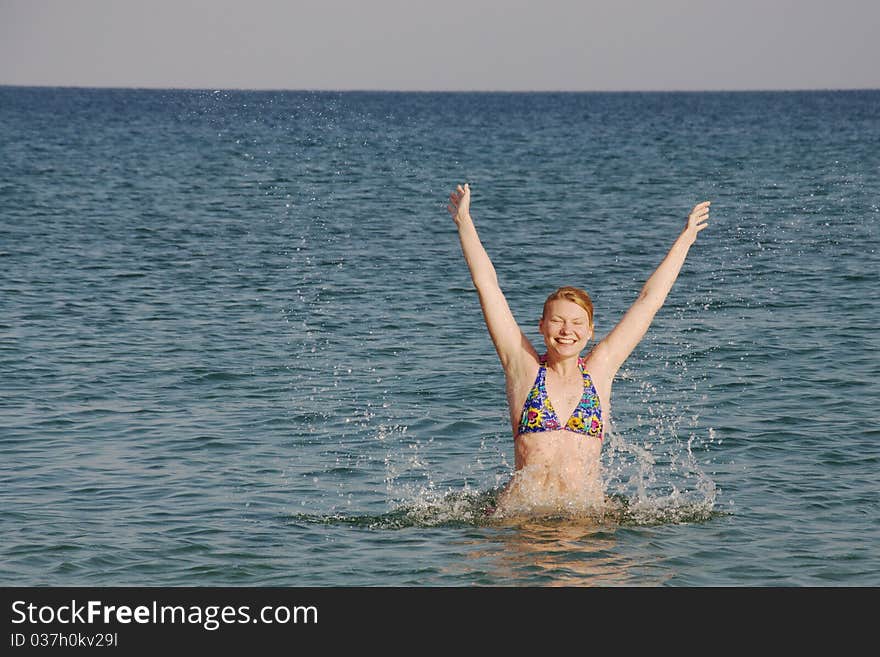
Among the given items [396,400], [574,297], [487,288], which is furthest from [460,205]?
[396,400]

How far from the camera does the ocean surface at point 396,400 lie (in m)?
10.3

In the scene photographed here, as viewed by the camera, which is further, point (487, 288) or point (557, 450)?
point (557, 450)

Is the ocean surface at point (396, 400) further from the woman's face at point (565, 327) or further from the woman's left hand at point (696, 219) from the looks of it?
the woman's left hand at point (696, 219)

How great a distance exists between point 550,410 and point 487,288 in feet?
3.69

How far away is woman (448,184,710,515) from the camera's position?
366 inches

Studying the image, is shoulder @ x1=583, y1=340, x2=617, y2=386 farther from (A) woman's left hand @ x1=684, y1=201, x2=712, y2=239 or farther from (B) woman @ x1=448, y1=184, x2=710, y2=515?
(A) woman's left hand @ x1=684, y1=201, x2=712, y2=239

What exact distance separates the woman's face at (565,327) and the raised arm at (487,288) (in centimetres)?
24

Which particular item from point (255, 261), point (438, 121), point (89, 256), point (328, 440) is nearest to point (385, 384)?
point (328, 440)

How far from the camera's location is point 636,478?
42.4 ft

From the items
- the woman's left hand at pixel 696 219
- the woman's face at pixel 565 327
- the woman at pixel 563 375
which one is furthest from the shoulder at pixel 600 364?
the woman's left hand at pixel 696 219

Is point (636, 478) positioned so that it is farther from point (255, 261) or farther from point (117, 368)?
point (255, 261)

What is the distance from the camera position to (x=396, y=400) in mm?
16172

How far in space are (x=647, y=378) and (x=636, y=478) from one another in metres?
5.07

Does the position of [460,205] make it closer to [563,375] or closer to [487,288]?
[487,288]
